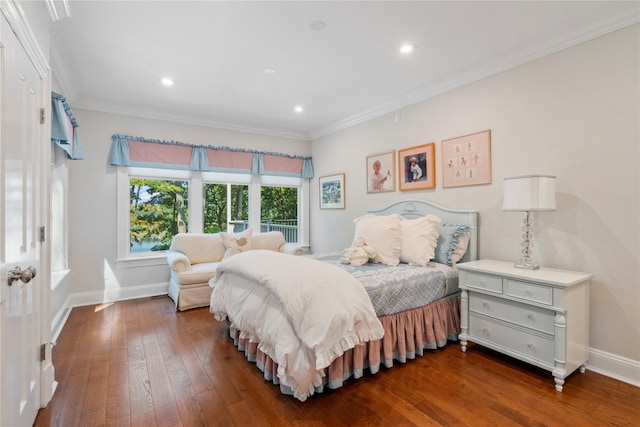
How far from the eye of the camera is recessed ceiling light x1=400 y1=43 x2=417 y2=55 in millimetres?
2680

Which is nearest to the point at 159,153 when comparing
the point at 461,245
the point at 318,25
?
the point at 318,25

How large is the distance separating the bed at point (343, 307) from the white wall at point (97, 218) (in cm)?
194

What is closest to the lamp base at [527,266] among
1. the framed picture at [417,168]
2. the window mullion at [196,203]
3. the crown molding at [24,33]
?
the framed picture at [417,168]

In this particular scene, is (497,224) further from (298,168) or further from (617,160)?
(298,168)

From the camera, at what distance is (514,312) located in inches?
93.2

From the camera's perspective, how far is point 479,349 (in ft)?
8.98

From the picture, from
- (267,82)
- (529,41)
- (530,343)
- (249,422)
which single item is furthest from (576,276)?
(267,82)

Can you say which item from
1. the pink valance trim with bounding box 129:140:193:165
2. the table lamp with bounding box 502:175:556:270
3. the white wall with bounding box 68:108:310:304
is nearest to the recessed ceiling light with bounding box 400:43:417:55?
the table lamp with bounding box 502:175:556:270

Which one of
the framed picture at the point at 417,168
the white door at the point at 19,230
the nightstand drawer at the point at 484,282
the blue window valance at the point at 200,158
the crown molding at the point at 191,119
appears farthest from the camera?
the blue window valance at the point at 200,158

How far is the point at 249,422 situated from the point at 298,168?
424 centimetres

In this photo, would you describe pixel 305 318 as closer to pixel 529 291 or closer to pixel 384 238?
pixel 384 238

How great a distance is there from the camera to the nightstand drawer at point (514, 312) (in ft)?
7.20

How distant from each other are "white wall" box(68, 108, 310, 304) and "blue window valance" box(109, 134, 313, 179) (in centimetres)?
16

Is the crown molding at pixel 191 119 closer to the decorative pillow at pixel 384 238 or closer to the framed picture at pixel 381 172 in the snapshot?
the framed picture at pixel 381 172
